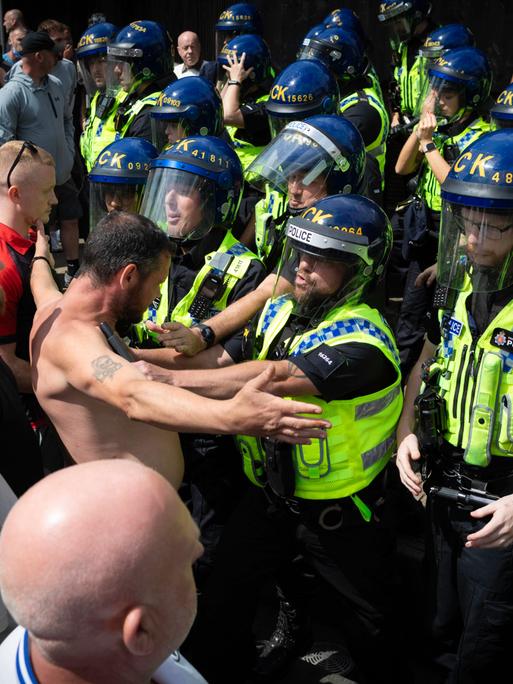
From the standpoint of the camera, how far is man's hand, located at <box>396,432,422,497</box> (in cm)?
293

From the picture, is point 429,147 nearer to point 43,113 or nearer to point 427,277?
point 427,277

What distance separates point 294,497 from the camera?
2.98 meters

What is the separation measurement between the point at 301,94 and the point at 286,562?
2743 mm

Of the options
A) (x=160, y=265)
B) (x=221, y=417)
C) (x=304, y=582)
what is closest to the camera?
(x=221, y=417)

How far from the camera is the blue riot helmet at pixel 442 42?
6328 mm

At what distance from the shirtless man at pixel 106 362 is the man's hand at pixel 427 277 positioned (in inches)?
86.7

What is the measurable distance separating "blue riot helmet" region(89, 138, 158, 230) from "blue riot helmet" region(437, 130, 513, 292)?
79.0 inches

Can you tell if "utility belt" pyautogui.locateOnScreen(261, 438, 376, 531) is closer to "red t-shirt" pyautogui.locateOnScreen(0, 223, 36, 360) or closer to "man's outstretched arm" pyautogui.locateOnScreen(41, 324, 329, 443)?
"man's outstretched arm" pyautogui.locateOnScreen(41, 324, 329, 443)

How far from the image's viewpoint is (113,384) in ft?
8.61

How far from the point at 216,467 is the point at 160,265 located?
105 cm

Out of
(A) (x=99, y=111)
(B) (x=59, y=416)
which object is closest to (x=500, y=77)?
(A) (x=99, y=111)

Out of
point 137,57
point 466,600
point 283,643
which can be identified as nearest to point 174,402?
point 466,600

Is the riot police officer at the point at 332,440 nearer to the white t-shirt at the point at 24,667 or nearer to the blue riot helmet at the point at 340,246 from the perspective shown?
the blue riot helmet at the point at 340,246

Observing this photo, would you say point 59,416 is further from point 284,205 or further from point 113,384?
point 284,205
